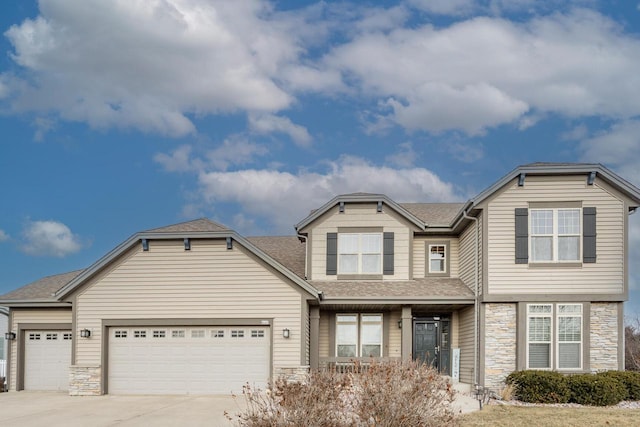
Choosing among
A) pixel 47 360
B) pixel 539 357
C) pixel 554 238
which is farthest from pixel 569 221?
pixel 47 360

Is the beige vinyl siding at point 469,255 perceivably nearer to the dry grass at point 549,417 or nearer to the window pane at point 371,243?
the window pane at point 371,243

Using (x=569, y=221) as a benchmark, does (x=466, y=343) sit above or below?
below

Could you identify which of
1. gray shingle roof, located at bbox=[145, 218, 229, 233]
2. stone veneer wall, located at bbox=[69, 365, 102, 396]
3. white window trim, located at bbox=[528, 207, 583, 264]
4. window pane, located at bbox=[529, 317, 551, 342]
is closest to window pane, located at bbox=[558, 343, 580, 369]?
window pane, located at bbox=[529, 317, 551, 342]

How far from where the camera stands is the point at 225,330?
21.0m

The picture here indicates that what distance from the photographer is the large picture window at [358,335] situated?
75.4 feet

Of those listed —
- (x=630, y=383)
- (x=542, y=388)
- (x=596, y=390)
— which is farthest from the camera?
(x=630, y=383)

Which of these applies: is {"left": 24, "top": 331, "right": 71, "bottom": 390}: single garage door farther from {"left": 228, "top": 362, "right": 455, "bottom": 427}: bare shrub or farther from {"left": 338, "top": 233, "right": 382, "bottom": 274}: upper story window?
{"left": 228, "top": 362, "right": 455, "bottom": 427}: bare shrub

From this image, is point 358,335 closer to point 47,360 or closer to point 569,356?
point 569,356

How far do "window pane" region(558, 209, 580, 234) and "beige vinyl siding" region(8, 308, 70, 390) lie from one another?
15.7m

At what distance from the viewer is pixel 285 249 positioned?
2659 cm

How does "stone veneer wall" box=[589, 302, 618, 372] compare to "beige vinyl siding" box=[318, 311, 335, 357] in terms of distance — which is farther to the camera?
"beige vinyl siding" box=[318, 311, 335, 357]

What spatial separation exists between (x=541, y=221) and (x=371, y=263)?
572 cm

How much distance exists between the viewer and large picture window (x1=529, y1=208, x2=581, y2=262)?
66.7ft

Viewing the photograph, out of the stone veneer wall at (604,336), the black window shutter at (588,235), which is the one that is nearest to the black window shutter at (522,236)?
the black window shutter at (588,235)
